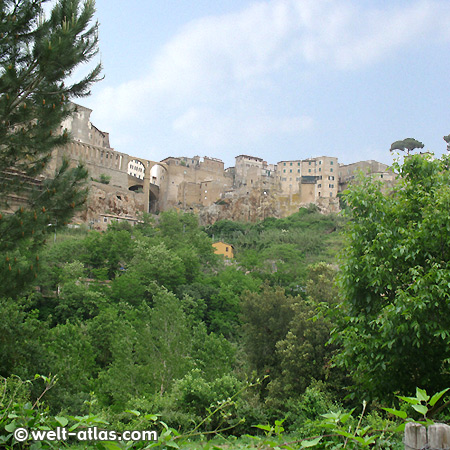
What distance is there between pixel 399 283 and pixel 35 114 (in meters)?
8.07

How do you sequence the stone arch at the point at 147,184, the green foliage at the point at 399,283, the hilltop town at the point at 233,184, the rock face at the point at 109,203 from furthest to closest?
1. the hilltop town at the point at 233,184
2. the stone arch at the point at 147,184
3. the rock face at the point at 109,203
4. the green foliage at the point at 399,283

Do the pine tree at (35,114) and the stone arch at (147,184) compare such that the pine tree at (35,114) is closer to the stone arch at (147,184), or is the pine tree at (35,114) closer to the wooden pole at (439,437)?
the wooden pole at (439,437)

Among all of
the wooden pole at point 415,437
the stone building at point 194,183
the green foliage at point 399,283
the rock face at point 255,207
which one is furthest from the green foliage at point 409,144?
the wooden pole at point 415,437

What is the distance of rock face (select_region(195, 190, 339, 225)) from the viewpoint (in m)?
67.2

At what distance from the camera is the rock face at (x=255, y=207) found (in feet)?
220

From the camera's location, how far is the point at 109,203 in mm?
54500

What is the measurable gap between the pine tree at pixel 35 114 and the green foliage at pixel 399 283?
241 inches

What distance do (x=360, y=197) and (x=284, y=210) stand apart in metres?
59.9

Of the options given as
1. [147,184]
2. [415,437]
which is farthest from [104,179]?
[415,437]

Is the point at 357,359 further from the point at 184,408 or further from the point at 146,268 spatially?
the point at 146,268

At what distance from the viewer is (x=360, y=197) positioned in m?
8.86

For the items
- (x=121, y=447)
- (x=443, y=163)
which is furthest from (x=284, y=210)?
(x=121, y=447)

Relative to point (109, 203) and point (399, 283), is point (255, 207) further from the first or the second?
point (399, 283)

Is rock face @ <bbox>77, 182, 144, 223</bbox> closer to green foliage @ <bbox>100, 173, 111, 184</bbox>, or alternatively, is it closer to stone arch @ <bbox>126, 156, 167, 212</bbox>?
green foliage @ <bbox>100, 173, 111, 184</bbox>
